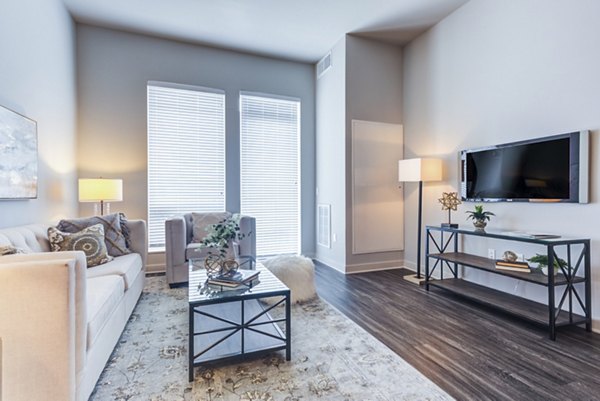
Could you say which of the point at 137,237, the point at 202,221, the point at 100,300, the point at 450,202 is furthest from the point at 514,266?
the point at 137,237

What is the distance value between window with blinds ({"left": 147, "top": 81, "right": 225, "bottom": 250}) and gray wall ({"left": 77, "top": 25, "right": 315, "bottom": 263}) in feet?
0.35

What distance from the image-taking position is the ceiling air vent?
Result: 14.8ft

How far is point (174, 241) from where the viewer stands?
11.0ft

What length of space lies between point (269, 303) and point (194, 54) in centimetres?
359

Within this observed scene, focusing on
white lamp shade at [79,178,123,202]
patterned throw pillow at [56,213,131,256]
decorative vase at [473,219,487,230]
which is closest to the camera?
patterned throw pillow at [56,213,131,256]

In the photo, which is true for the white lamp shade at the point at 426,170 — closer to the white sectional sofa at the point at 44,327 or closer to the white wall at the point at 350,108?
the white wall at the point at 350,108

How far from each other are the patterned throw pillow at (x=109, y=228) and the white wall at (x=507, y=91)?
3496mm

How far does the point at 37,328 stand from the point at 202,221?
264 centimetres

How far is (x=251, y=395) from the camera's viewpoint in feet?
5.19

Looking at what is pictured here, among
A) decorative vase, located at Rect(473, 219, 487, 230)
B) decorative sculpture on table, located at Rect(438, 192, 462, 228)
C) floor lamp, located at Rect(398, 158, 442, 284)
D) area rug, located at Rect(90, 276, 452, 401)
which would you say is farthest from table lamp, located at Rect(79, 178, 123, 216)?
decorative vase, located at Rect(473, 219, 487, 230)

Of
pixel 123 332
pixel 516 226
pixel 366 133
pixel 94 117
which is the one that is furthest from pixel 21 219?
pixel 516 226

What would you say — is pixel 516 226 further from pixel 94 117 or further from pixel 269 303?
pixel 94 117

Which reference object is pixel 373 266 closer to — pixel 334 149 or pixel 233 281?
pixel 334 149

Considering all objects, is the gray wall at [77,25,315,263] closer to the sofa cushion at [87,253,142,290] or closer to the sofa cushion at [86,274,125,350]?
the sofa cushion at [87,253,142,290]
